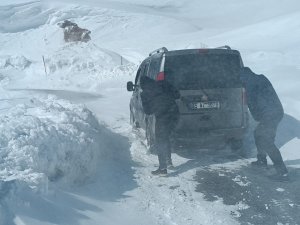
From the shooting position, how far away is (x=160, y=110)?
26.0ft

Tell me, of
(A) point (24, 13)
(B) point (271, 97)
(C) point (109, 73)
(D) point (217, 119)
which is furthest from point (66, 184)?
(A) point (24, 13)

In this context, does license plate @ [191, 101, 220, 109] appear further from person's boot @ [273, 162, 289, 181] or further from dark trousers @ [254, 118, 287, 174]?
person's boot @ [273, 162, 289, 181]

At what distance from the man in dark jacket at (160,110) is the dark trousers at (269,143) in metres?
1.44

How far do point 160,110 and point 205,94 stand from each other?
2.87ft

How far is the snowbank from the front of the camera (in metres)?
5.88

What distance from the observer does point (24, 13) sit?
50.2 meters

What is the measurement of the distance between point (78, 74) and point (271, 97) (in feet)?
62.1

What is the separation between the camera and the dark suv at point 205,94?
8219 millimetres

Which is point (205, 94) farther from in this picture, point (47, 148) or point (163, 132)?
point (47, 148)

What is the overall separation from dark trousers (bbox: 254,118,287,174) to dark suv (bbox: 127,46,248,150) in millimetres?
523

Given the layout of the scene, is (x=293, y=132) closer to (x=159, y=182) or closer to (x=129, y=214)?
(x=159, y=182)

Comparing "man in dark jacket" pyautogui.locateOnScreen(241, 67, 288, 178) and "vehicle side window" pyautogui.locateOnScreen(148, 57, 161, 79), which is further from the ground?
"vehicle side window" pyautogui.locateOnScreen(148, 57, 161, 79)

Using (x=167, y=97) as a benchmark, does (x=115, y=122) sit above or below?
below

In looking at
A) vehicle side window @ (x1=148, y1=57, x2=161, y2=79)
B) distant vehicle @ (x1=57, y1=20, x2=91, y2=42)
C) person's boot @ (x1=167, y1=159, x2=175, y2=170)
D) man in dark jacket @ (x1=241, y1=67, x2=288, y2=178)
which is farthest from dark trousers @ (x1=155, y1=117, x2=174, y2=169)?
distant vehicle @ (x1=57, y1=20, x2=91, y2=42)
